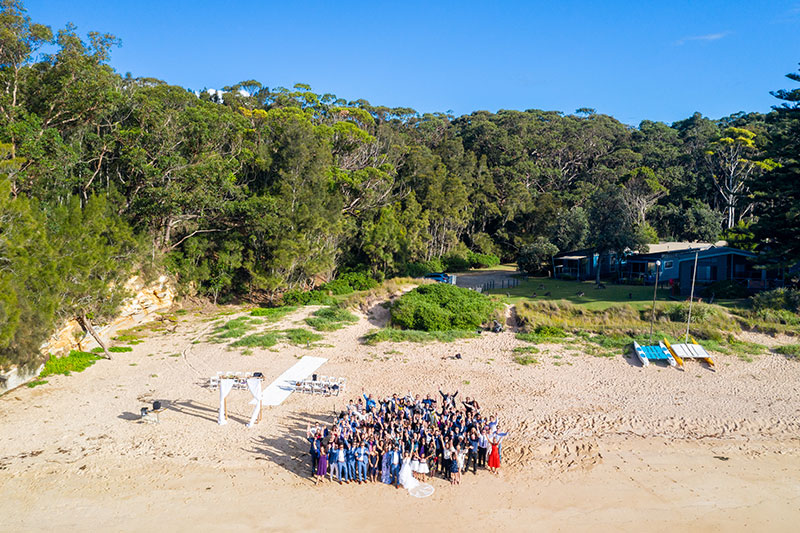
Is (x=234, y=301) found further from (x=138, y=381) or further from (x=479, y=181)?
(x=479, y=181)

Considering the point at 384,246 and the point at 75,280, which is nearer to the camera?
the point at 75,280

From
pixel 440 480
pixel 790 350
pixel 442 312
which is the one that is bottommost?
pixel 440 480

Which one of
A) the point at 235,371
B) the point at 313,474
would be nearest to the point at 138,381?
the point at 235,371

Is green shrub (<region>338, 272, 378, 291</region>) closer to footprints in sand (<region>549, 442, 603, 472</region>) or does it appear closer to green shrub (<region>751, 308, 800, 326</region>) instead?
green shrub (<region>751, 308, 800, 326</region>)

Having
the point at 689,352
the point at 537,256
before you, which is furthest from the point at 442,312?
the point at 537,256

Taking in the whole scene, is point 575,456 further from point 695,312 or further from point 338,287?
point 338,287

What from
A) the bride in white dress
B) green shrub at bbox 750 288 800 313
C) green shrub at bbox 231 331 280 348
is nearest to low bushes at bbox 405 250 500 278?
green shrub at bbox 231 331 280 348

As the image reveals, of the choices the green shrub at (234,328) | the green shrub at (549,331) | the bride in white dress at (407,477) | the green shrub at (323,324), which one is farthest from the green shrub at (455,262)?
the bride in white dress at (407,477)
